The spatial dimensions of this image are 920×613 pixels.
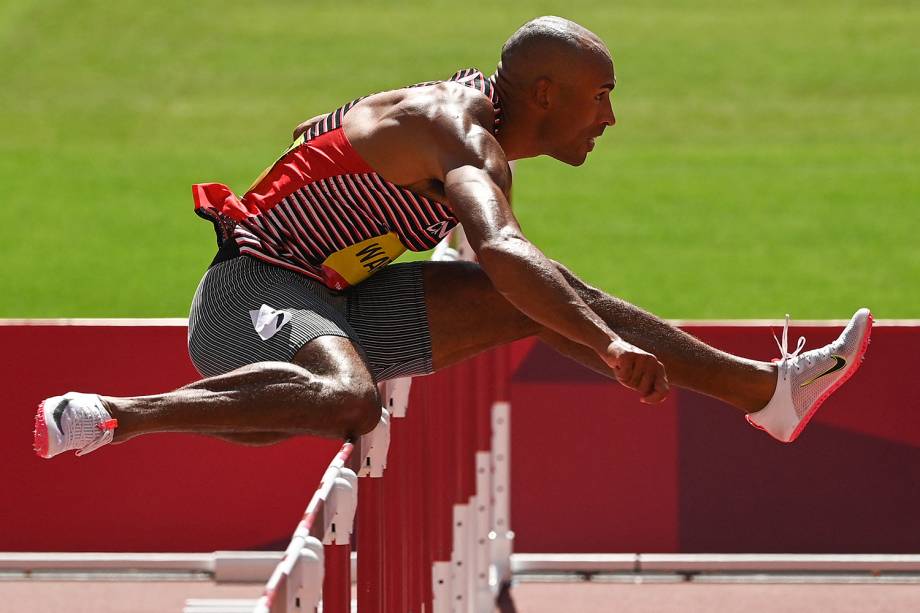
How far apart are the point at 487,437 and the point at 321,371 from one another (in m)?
2.46

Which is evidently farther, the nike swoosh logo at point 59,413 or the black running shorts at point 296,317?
the black running shorts at point 296,317

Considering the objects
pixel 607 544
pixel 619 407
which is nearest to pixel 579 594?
pixel 607 544

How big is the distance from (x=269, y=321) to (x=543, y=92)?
0.98 m

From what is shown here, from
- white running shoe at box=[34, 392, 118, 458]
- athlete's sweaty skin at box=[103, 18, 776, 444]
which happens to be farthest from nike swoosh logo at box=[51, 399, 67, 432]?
athlete's sweaty skin at box=[103, 18, 776, 444]

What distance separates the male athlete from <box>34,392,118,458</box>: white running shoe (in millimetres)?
312

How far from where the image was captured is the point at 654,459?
284 inches

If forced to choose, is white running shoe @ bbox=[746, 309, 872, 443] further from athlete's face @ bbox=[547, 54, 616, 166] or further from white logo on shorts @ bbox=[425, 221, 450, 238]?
white logo on shorts @ bbox=[425, 221, 450, 238]

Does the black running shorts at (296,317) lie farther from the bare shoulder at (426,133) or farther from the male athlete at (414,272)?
the bare shoulder at (426,133)

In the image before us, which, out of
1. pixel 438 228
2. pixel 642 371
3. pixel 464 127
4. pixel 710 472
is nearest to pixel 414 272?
pixel 438 228

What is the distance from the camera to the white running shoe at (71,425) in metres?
3.79

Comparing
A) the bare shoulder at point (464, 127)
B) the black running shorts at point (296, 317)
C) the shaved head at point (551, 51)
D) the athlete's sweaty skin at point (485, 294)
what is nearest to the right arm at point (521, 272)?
the athlete's sweaty skin at point (485, 294)

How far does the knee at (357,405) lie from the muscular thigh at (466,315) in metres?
0.68

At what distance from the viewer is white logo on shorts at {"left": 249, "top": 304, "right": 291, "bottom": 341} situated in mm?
4398

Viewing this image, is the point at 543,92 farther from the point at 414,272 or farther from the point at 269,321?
the point at 269,321
